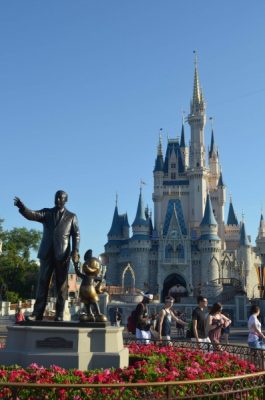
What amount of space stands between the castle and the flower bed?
52079mm

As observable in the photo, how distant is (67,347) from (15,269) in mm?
49238

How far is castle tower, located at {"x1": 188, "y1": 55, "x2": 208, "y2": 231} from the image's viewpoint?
75.9 metres

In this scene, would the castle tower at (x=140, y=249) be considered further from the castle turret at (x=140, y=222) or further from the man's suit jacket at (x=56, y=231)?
the man's suit jacket at (x=56, y=231)

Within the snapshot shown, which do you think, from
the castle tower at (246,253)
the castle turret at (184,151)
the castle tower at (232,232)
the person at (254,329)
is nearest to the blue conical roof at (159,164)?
the castle turret at (184,151)

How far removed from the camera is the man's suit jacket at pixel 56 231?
8.46 meters

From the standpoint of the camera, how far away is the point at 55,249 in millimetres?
8430

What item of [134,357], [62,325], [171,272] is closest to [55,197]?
[62,325]

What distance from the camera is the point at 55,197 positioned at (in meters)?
8.94

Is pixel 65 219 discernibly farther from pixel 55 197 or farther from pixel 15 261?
pixel 15 261

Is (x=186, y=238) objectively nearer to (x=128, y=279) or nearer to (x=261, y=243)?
(x=128, y=279)

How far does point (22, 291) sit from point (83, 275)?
50.5 metres

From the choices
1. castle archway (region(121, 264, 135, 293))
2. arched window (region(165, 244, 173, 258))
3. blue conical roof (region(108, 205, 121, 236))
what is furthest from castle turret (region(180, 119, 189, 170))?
castle archway (region(121, 264, 135, 293))

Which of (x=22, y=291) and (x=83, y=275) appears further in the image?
(x=22, y=291)

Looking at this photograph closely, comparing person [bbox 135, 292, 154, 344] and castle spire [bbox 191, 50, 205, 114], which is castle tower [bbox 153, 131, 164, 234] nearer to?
castle spire [bbox 191, 50, 205, 114]
